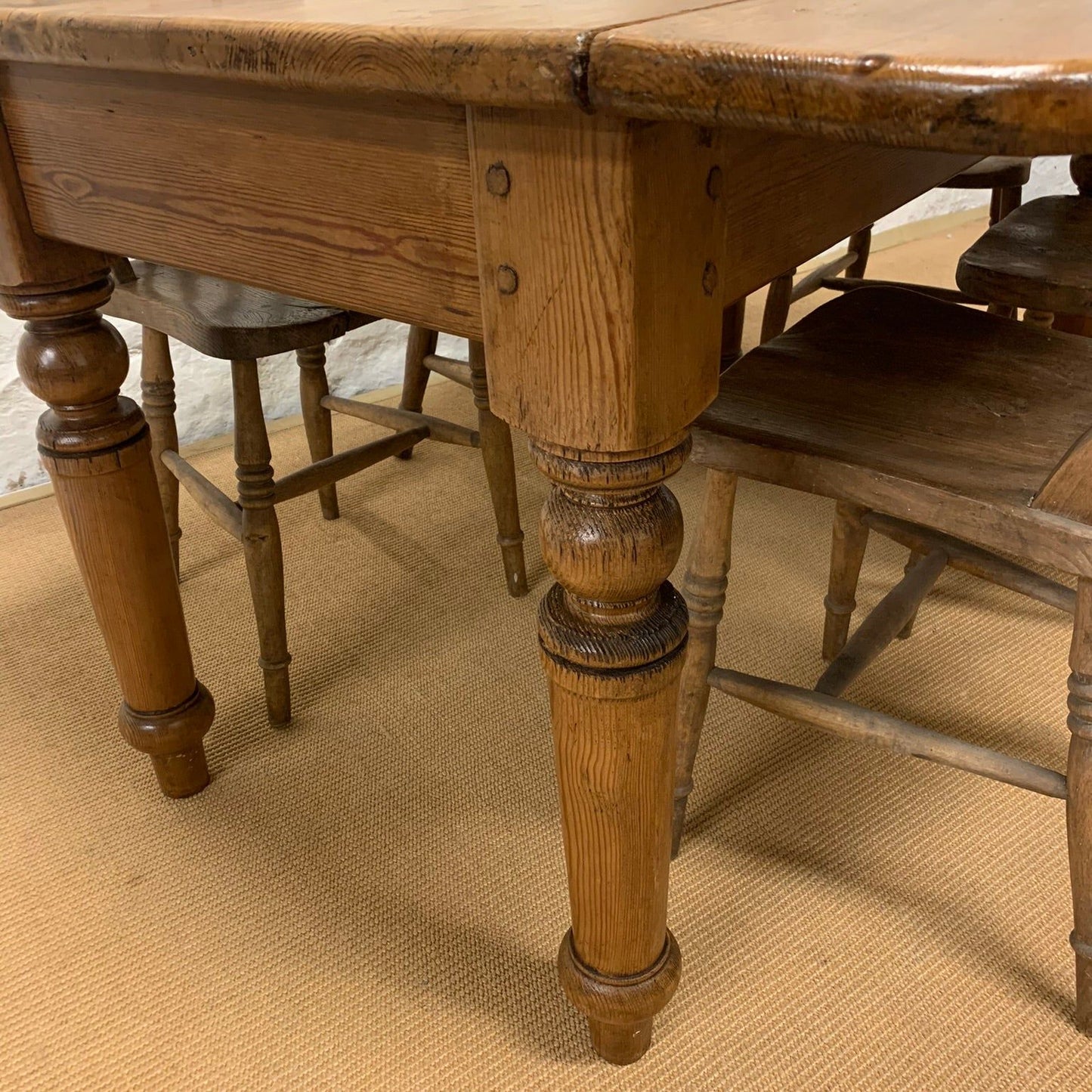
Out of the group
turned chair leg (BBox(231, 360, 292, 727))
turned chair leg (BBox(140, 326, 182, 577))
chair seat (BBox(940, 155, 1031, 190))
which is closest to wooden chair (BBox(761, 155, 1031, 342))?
chair seat (BBox(940, 155, 1031, 190))

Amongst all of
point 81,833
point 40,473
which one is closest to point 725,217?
point 81,833

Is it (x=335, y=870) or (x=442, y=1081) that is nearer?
(x=442, y=1081)

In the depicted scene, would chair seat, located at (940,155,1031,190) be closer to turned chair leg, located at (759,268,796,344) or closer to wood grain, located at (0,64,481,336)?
turned chair leg, located at (759,268,796,344)

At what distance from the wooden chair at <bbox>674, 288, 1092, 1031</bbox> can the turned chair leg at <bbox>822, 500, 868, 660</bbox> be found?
19 cm

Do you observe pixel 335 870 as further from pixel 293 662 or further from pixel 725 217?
pixel 725 217

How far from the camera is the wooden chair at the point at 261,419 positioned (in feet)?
3.99

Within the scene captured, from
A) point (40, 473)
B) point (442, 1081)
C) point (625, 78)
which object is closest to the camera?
point (625, 78)

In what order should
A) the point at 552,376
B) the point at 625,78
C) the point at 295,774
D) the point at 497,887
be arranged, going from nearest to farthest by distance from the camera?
the point at 625,78, the point at 552,376, the point at 497,887, the point at 295,774

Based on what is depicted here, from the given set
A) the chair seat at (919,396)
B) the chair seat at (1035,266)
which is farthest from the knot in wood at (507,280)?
the chair seat at (1035,266)

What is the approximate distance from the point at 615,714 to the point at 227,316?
0.75 metres

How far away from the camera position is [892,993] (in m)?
1.01

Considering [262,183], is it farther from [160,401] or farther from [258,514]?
[160,401]

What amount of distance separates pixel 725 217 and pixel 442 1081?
77 cm

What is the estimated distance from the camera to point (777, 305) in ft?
6.30
